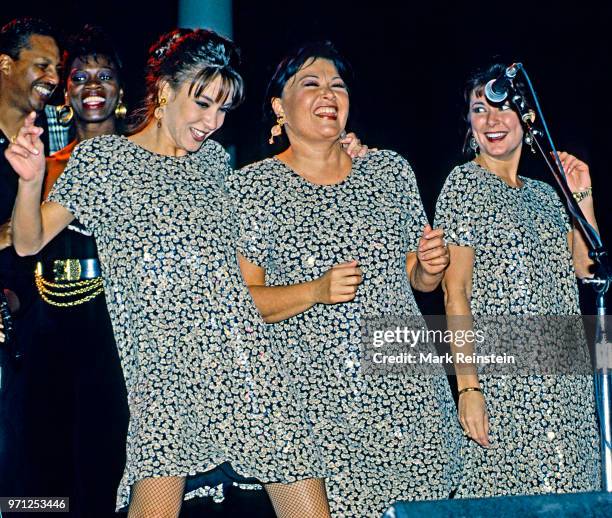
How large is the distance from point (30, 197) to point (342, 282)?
2.89 feet

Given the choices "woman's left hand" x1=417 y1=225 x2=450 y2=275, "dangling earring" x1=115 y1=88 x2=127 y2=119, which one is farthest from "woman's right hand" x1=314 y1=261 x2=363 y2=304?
"dangling earring" x1=115 y1=88 x2=127 y2=119

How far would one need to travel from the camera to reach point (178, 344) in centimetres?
305

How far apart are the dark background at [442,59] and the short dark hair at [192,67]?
1420mm

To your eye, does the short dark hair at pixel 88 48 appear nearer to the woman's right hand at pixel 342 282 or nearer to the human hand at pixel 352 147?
the human hand at pixel 352 147

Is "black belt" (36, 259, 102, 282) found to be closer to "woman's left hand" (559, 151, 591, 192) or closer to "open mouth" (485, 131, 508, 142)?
"open mouth" (485, 131, 508, 142)

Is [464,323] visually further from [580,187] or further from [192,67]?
[192,67]

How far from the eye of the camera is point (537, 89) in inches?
187

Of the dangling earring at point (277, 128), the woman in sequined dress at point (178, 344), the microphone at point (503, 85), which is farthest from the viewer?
the dangling earring at point (277, 128)

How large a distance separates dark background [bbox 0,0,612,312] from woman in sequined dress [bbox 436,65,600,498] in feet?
3.69

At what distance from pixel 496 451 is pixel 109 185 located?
1.47m

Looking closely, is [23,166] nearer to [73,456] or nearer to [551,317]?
[73,456]

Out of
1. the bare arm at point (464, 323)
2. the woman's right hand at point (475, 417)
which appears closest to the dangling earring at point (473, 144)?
the bare arm at point (464, 323)

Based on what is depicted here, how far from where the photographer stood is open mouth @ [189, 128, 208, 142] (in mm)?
3262

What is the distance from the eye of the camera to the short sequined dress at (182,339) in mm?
3033
